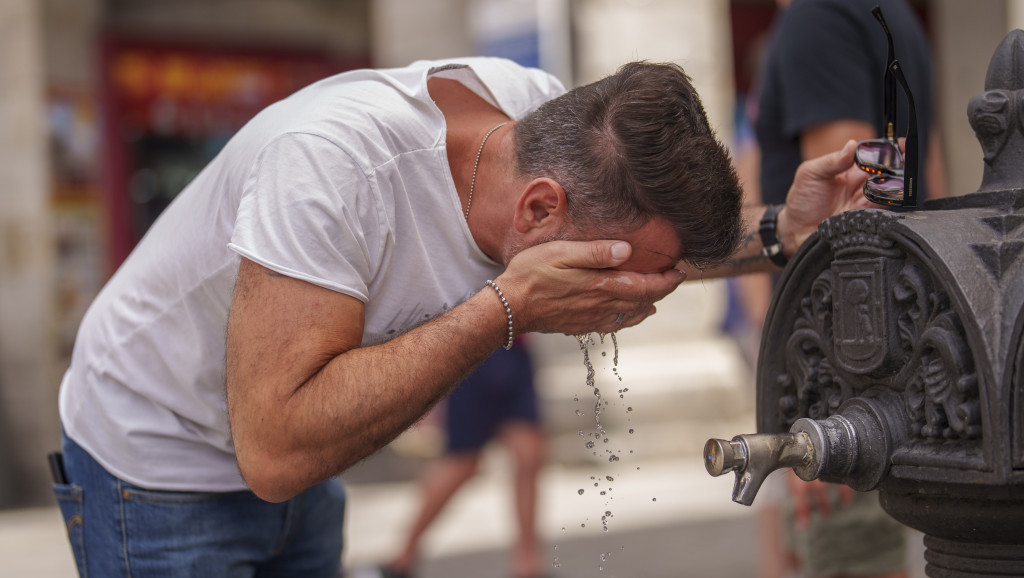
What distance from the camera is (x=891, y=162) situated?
168 cm

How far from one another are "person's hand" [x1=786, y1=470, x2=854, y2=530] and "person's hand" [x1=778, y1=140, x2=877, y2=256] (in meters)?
0.77

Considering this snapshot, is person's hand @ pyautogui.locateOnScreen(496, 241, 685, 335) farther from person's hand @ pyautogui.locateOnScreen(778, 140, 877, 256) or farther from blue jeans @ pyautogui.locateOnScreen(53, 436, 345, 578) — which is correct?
blue jeans @ pyautogui.locateOnScreen(53, 436, 345, 578)

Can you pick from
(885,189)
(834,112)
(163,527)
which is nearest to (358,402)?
(163,527)

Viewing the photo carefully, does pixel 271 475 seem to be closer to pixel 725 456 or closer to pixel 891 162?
pixel 725 456

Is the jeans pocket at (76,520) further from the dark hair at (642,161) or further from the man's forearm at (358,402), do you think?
the dark hair at (642,161)

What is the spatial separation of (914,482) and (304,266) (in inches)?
35.6

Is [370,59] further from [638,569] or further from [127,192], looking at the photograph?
[638,569]

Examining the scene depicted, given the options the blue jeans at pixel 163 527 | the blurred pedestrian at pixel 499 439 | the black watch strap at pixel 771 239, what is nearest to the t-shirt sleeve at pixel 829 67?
the black watch strap at pixel 771 239

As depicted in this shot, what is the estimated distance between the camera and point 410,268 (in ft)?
5.78

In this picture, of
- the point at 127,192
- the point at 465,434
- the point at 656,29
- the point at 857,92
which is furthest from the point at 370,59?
the point at 857,92

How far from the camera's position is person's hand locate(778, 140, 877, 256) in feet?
6.30

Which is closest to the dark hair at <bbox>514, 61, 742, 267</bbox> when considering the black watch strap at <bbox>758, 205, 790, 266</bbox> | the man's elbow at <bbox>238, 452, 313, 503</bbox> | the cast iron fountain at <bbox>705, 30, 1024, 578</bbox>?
the cast iron fountain at <bbox>705, 30, 1024, 578</bbox>

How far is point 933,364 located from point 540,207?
65cm

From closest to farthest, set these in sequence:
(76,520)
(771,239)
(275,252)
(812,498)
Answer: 1. (275,252)
2. (76,520)
3. (771,239)
4. (812,498)
